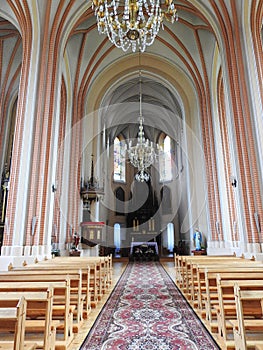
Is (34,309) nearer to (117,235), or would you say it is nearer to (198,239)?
(198,239)

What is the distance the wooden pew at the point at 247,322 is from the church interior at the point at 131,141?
0.14 ft

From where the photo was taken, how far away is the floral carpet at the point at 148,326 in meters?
3.21

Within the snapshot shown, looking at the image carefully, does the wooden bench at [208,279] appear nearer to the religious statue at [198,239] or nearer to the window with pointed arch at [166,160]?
the religious statue at [198,239]

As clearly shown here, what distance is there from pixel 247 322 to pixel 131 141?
1257cm

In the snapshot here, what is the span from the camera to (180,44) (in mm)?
14672

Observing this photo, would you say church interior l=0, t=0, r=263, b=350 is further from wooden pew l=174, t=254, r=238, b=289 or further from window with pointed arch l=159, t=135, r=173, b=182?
window with pointed arch l=159, t=135, r=173, b=182

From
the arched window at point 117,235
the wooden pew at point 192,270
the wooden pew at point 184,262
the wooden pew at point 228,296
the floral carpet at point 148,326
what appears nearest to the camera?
the wooden pew at point 228,296

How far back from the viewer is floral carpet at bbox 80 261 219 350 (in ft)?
10.5

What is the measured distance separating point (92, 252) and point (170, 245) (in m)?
9.89

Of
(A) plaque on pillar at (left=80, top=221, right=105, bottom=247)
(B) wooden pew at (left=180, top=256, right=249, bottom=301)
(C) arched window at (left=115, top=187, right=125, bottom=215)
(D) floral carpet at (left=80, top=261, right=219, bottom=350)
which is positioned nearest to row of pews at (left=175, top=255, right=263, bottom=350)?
(D) floral carpet at (left=80, top=261, right=219, bottom=350)

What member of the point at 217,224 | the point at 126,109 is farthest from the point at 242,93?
the point at 126,109

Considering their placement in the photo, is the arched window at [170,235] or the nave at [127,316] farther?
the arched window at [170,235]

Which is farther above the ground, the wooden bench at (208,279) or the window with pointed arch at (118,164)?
the window with pointed arch at (118,164)

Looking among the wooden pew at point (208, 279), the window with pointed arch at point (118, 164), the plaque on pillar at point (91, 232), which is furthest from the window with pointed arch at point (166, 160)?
the wooden pew at point (208, 279)
